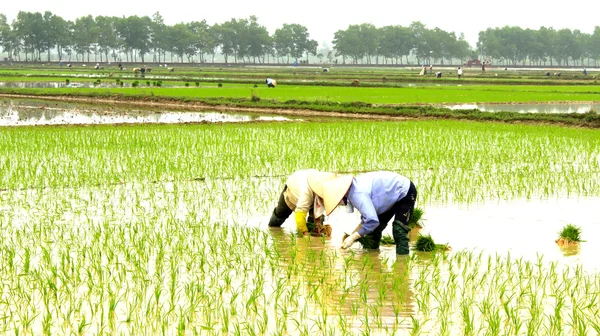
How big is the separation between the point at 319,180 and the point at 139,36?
4536 inches

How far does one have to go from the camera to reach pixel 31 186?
9305mm

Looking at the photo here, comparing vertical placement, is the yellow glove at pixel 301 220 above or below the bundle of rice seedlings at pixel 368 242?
above

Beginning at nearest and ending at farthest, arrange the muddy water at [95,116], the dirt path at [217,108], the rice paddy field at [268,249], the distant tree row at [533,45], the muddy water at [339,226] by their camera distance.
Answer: the rice paddy field at [268,249] < the muddy water at [339,226] < the muddy water at [95,116] < the dirt path at [217,108] < the distant tree row at [533,45]

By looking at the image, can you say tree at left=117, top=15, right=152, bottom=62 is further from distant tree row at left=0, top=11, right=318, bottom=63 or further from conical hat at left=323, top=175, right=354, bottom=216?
conical hat at left=323, top=175, right=354, bottom=216

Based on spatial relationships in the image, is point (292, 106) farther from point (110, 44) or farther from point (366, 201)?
point (110, 44)

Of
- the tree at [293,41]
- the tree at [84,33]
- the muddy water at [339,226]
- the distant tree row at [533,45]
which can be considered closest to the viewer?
the muddy water at [339,226]

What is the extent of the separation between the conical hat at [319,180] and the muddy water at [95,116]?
A: 13.2 m

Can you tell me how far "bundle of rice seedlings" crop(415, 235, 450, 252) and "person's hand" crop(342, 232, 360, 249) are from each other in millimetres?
639

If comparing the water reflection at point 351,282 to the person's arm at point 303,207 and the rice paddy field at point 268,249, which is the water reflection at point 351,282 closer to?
the rice paddy field at point 268,249

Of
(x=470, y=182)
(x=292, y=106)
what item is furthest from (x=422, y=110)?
(x=470, y=182)

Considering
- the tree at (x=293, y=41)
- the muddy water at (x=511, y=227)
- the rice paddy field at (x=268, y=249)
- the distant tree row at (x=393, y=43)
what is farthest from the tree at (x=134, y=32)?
the muddy water at (x=511, y=227)

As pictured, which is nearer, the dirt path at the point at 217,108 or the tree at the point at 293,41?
the dirt path at the point at 217,108

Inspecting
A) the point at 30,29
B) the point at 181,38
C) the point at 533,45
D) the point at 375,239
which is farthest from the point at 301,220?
the point at 533,45

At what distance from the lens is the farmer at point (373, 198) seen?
5898 mm
